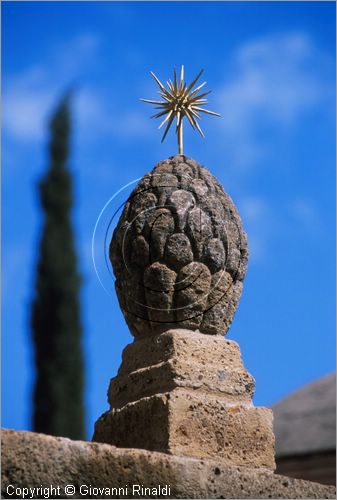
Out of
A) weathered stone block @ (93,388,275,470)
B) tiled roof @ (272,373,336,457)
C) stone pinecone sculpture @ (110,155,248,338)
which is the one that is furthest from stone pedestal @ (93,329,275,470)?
tiled roof @ (272,373,336,457)

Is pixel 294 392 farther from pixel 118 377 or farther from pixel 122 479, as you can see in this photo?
pixel 122 479

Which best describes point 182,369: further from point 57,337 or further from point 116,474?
point 57,337

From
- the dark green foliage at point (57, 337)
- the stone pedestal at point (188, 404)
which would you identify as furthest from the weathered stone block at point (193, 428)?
the dark green foliage at point (57, 337)

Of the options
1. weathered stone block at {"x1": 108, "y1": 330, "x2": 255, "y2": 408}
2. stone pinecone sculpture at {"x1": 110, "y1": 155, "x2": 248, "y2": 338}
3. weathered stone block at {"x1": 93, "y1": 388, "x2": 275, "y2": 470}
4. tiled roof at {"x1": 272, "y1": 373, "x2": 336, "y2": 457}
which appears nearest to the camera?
weathered stone block at {"x1": 93, "y1": 388, "x2": 275, "y2": 470}

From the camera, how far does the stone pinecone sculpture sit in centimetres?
662

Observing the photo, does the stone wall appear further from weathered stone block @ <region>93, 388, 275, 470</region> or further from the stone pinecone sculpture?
the stone pinecone sculpture

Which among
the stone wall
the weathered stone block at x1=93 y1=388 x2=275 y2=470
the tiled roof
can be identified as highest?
the tiled roof

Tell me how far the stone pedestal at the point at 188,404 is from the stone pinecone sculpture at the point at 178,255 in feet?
0.53

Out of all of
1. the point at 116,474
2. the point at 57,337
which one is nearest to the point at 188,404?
the point at 116,474

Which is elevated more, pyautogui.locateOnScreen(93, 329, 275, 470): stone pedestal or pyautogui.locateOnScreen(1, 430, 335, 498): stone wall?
pyautogui.locateOnScreen(93, 329, 275, 470): stone pedestal

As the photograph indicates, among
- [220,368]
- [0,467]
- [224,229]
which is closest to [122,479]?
[0,467]

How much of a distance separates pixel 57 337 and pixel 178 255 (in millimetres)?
7444

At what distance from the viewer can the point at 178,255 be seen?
661 centimetres

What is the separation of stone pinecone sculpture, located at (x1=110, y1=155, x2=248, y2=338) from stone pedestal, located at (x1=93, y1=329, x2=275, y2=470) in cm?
16
